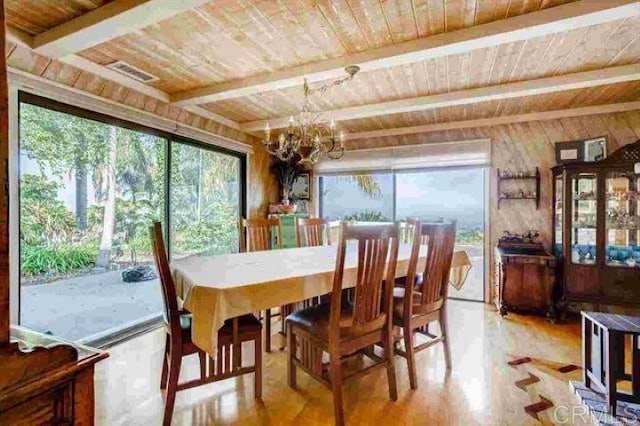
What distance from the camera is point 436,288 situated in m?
2.41

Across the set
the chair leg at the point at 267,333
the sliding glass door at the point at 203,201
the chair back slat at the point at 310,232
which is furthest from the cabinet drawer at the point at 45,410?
the sliding glass door at the point at 203,201

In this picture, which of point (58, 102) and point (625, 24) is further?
point (58, 102)

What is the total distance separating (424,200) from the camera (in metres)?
4.83

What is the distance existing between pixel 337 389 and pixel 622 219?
3.41 meters

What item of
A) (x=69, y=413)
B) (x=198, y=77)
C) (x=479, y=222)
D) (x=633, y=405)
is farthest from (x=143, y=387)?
(x=479, y=222)

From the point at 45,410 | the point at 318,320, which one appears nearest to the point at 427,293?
the point at 318,320

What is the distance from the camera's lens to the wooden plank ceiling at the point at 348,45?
1967 millimetres

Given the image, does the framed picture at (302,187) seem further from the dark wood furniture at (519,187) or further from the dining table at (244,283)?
the dining table at (244,283)

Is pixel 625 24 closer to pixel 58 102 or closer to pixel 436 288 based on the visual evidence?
pixel 436 288

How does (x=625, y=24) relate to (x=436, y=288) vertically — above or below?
above

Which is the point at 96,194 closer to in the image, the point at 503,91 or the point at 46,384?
the point at 46,384

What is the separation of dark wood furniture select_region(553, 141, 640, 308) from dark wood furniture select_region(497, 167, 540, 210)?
0.44 meters

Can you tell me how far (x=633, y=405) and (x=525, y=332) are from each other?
1328mm

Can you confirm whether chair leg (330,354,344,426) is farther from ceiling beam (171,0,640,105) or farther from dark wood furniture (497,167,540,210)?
dark wood furniture (497,167,540,210)
